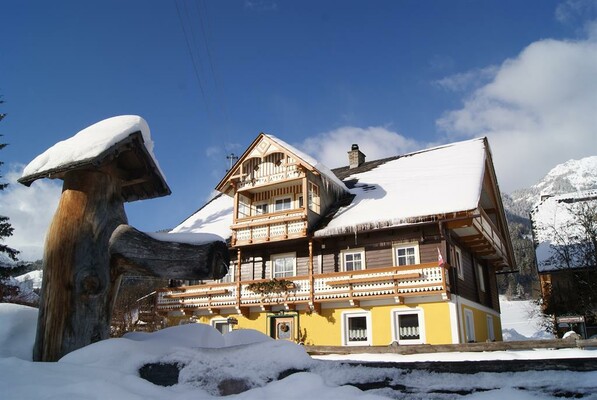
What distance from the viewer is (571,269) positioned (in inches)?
1180

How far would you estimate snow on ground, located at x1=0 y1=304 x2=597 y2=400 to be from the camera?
2.40 metres

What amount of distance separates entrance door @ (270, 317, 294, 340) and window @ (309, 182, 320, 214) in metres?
5.32

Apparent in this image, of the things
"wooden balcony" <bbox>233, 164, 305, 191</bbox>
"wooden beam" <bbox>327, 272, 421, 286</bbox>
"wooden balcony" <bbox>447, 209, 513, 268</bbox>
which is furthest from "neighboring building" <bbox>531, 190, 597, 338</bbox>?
"wooden balcony" <bbox>233, 164, 305, 191</bbox>

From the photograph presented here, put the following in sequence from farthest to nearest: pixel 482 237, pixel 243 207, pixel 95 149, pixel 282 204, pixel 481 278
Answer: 1. pixel 481 278
2. pixel 243 207
3. pixel 282 204
4. pixel 482 237
5. pixel 95 149

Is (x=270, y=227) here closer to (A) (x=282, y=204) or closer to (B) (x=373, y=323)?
(A) (x=282, y=204)

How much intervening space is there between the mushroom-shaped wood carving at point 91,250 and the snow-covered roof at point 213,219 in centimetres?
2033

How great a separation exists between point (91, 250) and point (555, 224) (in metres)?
39.3

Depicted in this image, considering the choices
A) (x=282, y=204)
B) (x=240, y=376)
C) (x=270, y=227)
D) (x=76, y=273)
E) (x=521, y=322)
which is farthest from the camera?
(x=521, y=322)

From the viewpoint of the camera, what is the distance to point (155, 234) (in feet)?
12.4

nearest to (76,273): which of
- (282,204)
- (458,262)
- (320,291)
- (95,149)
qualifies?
(95,149)

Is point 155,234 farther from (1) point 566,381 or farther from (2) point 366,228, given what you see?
(2) point 366,228

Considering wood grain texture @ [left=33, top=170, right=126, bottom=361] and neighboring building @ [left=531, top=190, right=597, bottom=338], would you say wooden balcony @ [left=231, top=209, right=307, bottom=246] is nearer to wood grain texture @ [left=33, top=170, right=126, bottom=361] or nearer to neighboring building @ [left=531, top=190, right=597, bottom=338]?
neighboring building @ [left=531, top=190, right=597, bottom=338]

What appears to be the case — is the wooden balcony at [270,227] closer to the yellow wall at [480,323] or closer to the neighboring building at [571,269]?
the yellow wall at [480,323]

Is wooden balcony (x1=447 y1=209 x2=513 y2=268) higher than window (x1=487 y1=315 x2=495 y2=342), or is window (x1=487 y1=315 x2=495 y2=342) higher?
wooden balcony (x1=447 y1=209 x2=513 y2=268)
